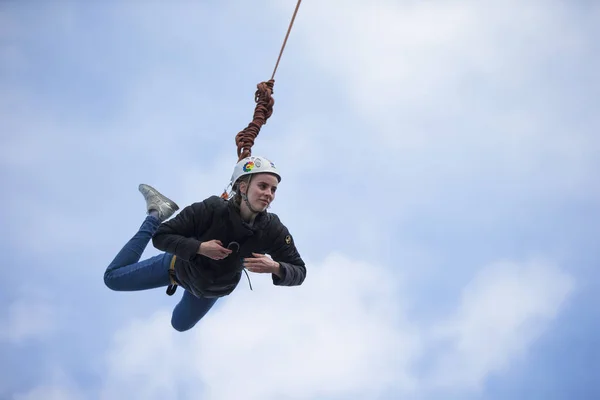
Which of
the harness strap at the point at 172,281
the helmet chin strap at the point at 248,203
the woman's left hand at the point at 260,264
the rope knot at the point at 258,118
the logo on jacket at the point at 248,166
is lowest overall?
the woman's left hand at the point at 260,264

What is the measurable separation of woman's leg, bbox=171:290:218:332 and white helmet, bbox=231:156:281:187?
1732 mm

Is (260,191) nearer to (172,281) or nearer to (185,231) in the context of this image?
(185,231)

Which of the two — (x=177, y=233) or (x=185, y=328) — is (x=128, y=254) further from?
(x=177, y=233)

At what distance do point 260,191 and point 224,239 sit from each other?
25.1 inches

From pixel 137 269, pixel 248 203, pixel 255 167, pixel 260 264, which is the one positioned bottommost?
pixel 260 264

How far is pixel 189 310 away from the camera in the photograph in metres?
6.97

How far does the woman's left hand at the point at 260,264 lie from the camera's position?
210 inches

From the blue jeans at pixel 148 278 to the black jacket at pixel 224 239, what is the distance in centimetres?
79

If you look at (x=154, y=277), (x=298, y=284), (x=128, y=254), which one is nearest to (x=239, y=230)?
(x=298, y=284)

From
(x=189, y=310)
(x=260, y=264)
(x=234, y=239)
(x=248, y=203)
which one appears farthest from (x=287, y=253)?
(x=189, y=310)

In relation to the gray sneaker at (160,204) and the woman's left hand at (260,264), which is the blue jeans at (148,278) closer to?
the gray sneaker at (160,204)

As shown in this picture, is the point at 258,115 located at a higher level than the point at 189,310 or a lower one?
higher

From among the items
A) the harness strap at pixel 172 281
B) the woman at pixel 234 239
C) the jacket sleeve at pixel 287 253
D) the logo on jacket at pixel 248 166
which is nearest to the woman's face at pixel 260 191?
the woman at pixel 234 239

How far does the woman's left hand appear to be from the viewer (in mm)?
5328
